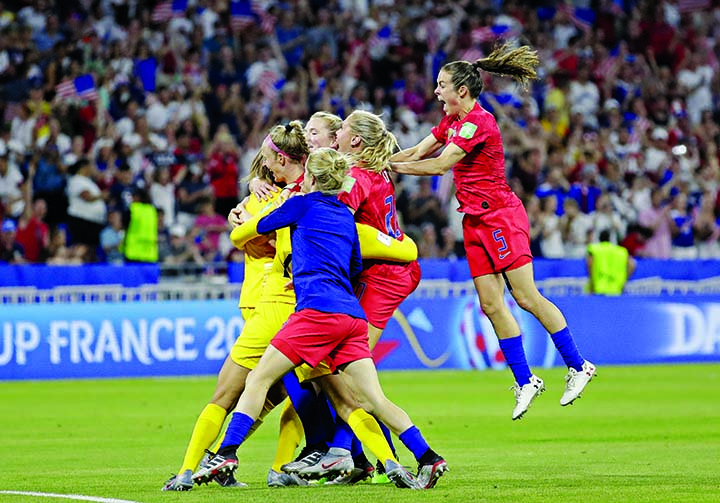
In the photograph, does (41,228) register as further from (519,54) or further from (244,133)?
(519,54)

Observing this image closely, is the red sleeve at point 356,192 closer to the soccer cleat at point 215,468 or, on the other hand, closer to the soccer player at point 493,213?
the soccer player at point 493,213

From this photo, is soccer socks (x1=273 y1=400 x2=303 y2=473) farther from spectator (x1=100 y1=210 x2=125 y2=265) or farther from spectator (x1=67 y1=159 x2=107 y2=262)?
spectator (x1=67 y1=159 x2=107 y2=262)

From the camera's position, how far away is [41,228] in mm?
20281

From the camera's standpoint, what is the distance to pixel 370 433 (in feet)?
27.5

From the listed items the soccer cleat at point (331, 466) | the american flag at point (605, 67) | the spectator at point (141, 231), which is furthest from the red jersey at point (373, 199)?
the american flag at point (605, 67)

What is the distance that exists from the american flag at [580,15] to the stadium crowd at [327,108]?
31 mm

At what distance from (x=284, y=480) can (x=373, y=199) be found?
76.6 inches

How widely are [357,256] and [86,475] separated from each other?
2.58 m

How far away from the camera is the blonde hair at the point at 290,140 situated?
8969mm

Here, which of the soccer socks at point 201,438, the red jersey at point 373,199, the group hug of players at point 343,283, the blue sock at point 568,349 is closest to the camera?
the group hug of players at point 343,283

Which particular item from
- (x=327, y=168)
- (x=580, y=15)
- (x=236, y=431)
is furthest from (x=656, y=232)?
(x=236, y=431)

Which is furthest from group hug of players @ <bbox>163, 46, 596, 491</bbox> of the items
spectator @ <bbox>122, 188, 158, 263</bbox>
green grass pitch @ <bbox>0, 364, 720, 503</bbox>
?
spectator @ <bbox>122, 188, 158, 263</bbox>

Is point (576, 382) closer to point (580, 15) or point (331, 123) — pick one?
point (331, 123)

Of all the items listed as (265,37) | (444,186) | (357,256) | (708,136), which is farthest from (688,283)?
(357,256)
